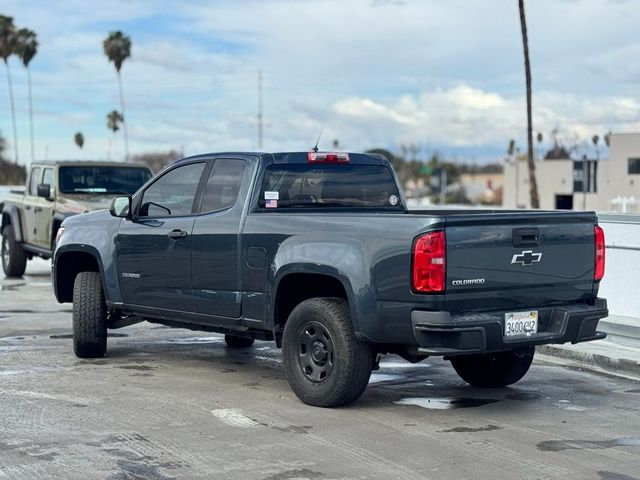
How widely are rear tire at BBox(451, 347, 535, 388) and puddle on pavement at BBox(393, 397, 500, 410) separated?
1.51 ft

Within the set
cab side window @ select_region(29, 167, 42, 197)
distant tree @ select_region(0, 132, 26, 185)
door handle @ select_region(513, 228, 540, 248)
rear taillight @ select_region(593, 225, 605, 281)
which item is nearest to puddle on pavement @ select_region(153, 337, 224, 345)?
rear taillight @ select_region(593, 225, 605, 281)

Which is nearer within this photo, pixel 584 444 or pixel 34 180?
pixel 584 444

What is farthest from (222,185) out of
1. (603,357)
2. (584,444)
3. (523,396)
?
(603,357)

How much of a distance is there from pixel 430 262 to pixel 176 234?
9.24ft

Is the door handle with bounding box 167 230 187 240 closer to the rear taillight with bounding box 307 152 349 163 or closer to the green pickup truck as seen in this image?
the rear taillight with bounding box 307 152 349 163

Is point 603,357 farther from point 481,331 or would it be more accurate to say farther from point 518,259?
point 481,331

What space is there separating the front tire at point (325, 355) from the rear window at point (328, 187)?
1.15 meters

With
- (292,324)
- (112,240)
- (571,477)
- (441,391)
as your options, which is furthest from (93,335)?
(571,477)

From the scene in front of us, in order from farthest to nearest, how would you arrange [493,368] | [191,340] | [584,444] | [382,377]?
[191,340], [382,377], [493,368], [584,444]

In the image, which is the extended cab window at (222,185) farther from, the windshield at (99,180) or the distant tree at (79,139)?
the distant tree at (79,139)

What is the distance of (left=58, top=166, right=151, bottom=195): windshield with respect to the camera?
58.6ft

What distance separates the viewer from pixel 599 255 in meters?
8.38

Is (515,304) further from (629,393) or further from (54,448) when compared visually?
(54,448)

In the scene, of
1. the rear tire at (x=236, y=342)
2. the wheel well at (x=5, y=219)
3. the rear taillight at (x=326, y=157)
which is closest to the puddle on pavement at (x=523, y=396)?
the rear taillight at (x=326, y=157)
